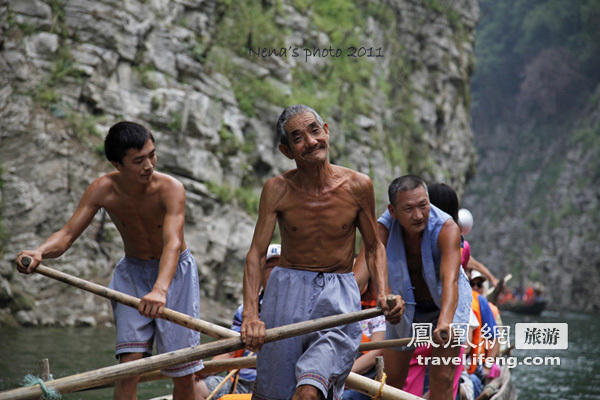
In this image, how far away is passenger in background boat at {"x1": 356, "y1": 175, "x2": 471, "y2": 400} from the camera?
12.6 feet

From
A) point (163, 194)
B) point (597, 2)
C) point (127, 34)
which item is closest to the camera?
point (163, 194)

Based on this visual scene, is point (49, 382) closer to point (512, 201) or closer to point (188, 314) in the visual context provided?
point (188, 314)

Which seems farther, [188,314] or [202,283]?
[202,283]

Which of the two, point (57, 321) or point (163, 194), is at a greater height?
point (163, 194)

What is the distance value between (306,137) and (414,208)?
0.92 metres

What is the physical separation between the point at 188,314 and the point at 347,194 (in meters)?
1.28

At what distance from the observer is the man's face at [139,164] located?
3.82 metres

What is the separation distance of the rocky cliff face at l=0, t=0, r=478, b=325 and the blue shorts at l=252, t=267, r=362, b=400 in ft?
26.7

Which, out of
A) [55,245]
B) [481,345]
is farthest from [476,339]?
[55,245]

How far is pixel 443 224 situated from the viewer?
157 inches

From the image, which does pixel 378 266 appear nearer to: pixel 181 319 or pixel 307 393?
pixel 307 393

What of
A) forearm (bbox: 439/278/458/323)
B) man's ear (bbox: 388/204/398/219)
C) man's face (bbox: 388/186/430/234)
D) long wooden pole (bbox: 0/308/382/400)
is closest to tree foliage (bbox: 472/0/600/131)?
man's ear (bbox: 388/204/398/219)

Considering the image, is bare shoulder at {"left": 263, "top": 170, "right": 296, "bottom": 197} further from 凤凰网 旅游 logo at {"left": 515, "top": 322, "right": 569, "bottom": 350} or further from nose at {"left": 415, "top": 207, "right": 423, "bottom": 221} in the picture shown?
凤凰网 旅游 logo at {"left": 515, "top": 322, "right": 569, "bottom": 350}

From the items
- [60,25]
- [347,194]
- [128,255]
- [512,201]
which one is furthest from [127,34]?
[512,201]
